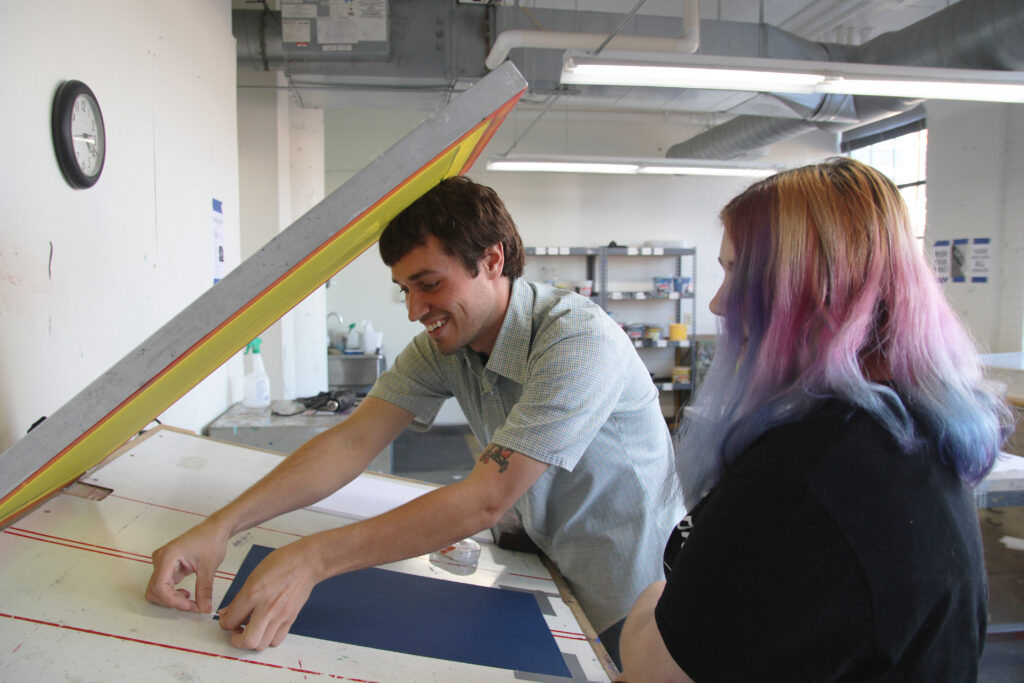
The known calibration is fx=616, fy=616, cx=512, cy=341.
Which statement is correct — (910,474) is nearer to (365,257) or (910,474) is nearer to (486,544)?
(486,544)

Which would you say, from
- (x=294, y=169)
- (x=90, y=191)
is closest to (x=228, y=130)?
(x=90, y=191)

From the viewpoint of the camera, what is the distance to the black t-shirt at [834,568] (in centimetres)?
49

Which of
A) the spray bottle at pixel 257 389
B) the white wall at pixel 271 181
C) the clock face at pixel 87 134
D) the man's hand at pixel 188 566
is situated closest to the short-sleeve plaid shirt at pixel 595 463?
the man's hand at pixel 188 566

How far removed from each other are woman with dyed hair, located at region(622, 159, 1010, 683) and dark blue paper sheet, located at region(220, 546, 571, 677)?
16 cm

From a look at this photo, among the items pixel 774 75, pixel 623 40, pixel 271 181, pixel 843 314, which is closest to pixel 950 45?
pixel 774 75

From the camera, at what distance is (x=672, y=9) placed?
4.31m

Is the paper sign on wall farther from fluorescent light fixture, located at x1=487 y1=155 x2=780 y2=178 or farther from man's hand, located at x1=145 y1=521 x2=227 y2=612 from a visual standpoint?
fluorescent light fixture, located at x1=487 y1=155 x2=780 y2=178

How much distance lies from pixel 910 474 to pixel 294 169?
430 cm

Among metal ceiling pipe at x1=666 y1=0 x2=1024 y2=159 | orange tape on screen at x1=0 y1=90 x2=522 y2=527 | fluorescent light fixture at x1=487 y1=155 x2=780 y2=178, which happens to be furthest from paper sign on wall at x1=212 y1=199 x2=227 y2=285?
metal ceiling pipe at x1=666 y1=0 x2=1024 y2=159

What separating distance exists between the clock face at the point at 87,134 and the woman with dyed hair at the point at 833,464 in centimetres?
136

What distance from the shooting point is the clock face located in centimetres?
131

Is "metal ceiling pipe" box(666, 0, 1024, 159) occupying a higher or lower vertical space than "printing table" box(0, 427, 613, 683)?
higher

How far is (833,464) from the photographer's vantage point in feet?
1.65

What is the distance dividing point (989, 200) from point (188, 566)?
588cm
